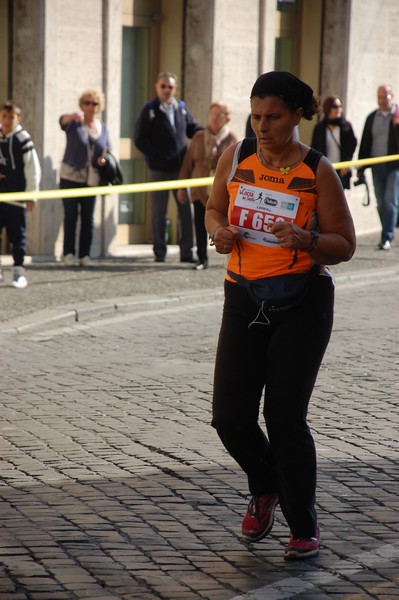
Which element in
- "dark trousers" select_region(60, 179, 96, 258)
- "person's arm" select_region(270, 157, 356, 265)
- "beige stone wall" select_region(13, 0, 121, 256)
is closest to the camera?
"person's arm" select_region(270, 157, 356, 265)

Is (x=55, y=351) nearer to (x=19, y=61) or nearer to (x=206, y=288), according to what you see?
(x=206, y=288)

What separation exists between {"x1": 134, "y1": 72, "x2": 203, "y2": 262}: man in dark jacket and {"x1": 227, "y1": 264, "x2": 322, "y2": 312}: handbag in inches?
411

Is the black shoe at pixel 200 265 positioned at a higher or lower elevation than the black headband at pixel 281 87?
lower

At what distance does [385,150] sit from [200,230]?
354cm

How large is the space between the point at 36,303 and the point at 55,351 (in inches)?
83.9

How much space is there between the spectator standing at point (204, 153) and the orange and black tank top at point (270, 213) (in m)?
9.54

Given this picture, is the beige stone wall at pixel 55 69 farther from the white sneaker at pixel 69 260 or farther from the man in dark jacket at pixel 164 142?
the man in dark jacket at pixel 164 142

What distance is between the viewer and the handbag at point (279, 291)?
5188 mm

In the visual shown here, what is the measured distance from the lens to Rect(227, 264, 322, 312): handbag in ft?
17.0

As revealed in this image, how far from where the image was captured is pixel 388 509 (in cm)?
595

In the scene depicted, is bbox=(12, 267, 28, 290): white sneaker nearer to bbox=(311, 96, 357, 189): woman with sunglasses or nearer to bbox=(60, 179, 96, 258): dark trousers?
bbox=(60, 179, 96, 258): dark trousers

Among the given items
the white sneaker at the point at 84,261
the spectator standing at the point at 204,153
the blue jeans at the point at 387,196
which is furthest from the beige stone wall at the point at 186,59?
the blue jeans at the point at 387,196

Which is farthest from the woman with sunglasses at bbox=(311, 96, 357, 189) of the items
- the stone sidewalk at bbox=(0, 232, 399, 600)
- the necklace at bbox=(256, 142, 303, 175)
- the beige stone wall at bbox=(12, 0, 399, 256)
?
the necklace at bbox=(256, 142, 303, 175)

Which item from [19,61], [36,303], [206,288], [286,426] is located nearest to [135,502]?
[286,426]
